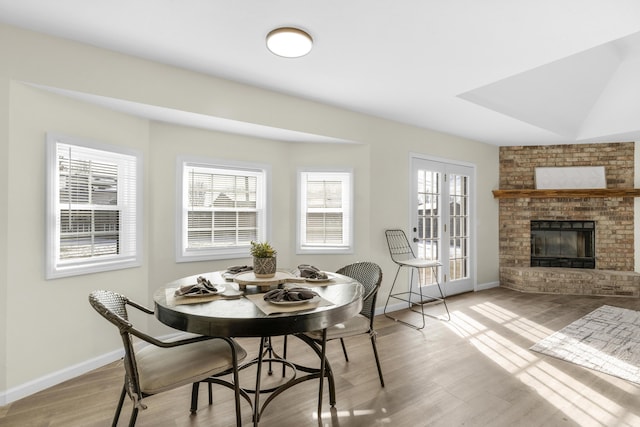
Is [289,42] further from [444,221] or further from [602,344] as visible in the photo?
[602,344]

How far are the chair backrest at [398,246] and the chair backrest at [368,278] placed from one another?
155 cm

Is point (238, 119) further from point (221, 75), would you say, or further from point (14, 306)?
point (14, 306)

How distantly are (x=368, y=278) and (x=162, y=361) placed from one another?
1638mm

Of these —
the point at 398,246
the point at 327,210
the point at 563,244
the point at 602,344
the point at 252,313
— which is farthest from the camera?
the point at 563,244

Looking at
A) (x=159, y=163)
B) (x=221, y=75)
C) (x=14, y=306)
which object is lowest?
(x=14, y=306)

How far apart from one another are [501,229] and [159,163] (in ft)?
18.1

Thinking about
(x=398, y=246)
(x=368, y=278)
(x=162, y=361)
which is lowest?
(x=162, y=361)

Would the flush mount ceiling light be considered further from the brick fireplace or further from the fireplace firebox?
the fireplace firebox

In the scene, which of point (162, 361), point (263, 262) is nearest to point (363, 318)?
point (263, 262)

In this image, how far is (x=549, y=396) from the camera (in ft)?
7.84

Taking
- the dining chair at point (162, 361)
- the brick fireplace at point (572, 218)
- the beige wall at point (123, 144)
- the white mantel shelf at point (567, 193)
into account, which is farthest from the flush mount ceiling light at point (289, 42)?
the brick fireplace at point (572, 218)

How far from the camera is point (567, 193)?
5469 millimetres

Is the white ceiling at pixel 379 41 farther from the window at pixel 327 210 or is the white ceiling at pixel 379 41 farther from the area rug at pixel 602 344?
the area rug at pixel 602 344

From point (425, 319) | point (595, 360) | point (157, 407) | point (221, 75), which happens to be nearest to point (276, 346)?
point (157, 407)
